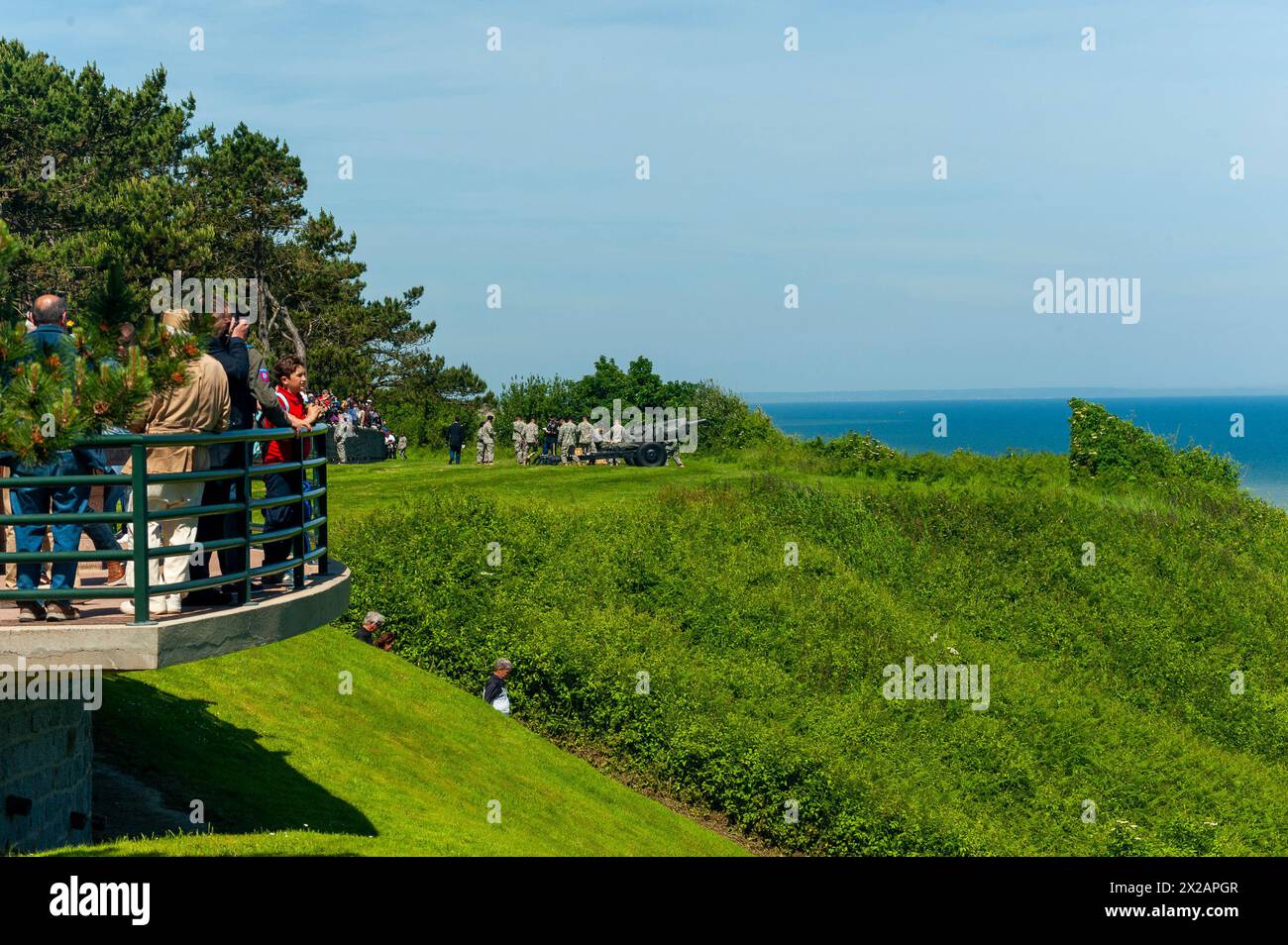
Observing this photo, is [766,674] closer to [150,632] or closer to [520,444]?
[150,632]

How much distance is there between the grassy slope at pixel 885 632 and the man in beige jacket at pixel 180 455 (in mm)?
15953

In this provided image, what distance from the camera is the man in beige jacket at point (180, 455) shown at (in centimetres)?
1106

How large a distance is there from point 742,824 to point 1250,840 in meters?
10.1

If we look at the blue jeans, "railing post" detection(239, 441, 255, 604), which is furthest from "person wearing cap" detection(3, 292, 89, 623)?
"railing post" detection(239, 441, 255, 604)

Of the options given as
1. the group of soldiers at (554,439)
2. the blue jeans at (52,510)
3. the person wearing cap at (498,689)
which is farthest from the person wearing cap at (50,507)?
the group of soldiers at (554,439)

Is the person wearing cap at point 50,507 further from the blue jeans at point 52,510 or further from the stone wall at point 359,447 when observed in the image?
the stone wall at point 359,447

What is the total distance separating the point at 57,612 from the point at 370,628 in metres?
18.4

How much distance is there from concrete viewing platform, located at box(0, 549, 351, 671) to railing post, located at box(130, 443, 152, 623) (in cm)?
16

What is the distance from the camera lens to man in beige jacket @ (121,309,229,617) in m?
11.1

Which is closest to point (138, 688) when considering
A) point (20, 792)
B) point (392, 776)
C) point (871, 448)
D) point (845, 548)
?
point (392, 776)

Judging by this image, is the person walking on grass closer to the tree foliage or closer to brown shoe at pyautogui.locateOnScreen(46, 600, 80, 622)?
the tree foliage

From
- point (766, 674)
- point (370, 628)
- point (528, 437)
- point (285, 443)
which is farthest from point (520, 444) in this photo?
point (285, 443)

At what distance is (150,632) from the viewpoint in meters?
10.3
